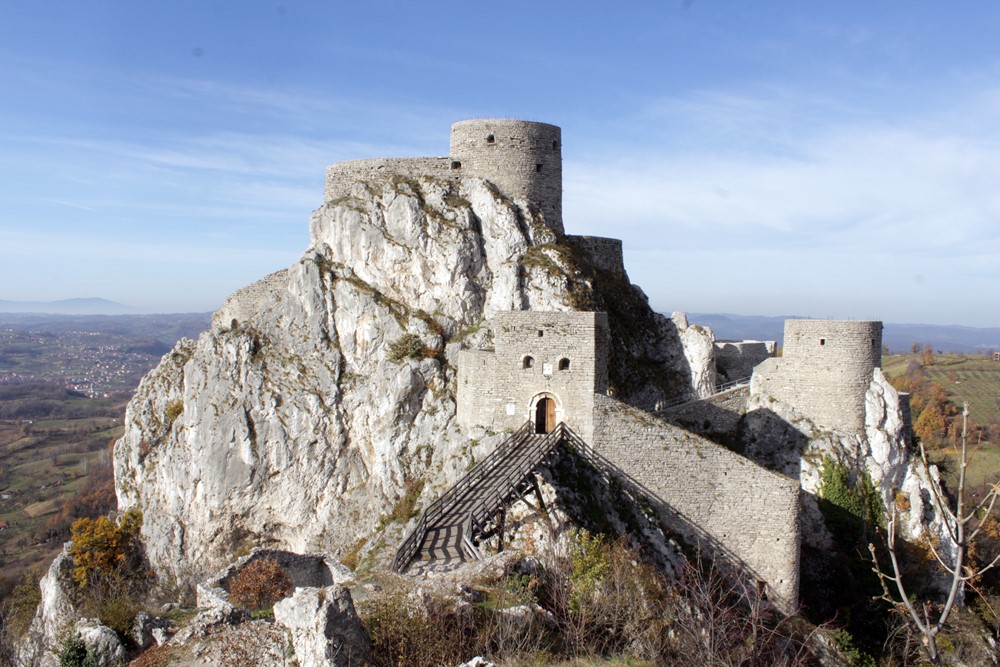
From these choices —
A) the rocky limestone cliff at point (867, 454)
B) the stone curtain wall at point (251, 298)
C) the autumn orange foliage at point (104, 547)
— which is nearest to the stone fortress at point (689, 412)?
the rocky limestone cliff at point (867, 454)

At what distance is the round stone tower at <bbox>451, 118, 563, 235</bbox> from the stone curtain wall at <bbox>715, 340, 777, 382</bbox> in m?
10.7

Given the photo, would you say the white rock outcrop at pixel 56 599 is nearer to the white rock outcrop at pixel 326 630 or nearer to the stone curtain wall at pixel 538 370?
the stone curtain wall at pixel 538 370

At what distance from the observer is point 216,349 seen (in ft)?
117

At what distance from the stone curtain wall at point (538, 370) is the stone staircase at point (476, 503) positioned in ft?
2.67

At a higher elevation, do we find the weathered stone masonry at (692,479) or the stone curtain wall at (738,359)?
the stone curtain wall at (738,359)

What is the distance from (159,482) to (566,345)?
26182mm

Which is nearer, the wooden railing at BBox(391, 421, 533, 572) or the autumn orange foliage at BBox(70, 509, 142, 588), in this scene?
the wooden railing at BBox(391, 421, 533, 572)

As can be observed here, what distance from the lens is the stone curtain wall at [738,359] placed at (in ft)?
117

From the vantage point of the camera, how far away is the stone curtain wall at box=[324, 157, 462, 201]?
116 ft

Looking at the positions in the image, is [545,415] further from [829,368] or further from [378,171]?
[378,171]

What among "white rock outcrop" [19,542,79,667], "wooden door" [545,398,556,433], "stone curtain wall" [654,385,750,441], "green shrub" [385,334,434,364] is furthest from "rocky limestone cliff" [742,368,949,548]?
"white rock outcrop" [19,542,79,667]

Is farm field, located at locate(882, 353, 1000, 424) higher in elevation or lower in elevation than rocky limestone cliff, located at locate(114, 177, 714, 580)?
lower

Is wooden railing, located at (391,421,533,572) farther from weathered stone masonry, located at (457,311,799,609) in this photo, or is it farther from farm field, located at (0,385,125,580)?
farm field, located at (0,385,125,580)

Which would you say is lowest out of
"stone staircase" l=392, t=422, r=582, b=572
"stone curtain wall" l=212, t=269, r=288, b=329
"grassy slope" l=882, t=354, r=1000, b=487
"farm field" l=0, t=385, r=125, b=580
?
"farm field" l=0, t=385, r=125, b=580
